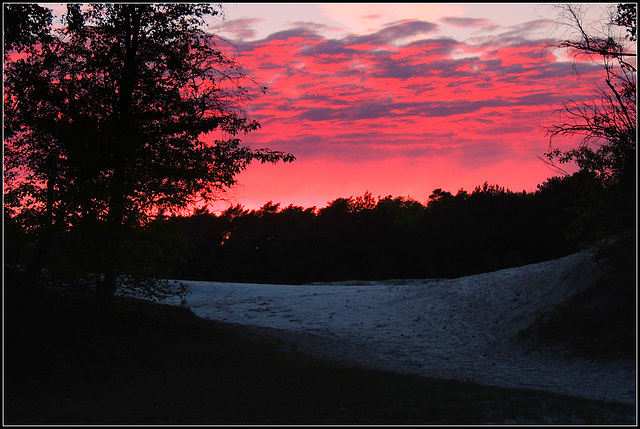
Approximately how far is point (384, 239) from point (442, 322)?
26150 millimetres

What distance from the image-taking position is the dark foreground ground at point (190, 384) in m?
8.05

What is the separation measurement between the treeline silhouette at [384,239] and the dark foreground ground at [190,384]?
84.6ft

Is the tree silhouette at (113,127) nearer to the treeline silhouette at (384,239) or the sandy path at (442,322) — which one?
the sandy path at (442,322)

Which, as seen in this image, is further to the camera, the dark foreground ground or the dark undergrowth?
the dark undergrowth

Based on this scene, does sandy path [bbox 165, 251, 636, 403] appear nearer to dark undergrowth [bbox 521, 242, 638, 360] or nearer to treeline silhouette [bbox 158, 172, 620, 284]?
dark undergrowth [bbox 521, 242, 638, 360]

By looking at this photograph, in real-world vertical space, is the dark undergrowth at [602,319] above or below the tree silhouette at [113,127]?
below

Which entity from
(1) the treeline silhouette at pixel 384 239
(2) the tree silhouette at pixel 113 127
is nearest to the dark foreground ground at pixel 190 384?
(2) the tree silhouette at pixel 113 127

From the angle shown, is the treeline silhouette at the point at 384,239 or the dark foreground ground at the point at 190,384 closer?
the dark foreground ground at the point at 190,384

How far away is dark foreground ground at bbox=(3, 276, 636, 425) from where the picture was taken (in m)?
8.05

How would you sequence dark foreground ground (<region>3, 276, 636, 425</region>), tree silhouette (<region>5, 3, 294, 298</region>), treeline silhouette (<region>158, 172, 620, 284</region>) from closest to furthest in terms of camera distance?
dark foreground ground (<region>3, 276, 636, 425</region>) < tree silhouette (<region>5, 3, 294, 298</region>) < treeline silhouette (<region>158, 172, 620, 284</region>)

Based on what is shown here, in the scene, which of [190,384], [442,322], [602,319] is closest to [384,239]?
[442,322]

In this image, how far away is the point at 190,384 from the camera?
10.5 m

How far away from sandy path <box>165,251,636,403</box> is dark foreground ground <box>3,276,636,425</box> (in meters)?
2.61

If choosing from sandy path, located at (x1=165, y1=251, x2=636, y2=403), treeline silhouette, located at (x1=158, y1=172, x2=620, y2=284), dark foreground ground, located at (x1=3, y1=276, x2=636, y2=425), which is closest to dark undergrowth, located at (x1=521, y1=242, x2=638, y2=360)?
sandy path, located at (x1=165, y1=251, x2=636, y2=403)
